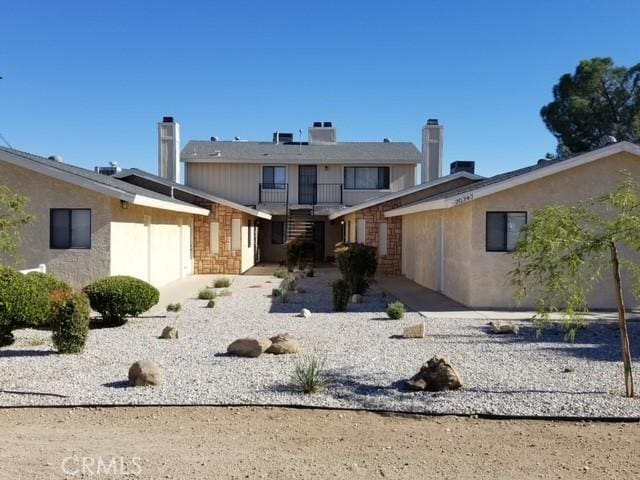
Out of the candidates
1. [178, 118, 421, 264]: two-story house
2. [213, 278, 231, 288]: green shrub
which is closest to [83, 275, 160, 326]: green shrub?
[213, 278, 231, 288]: green shrub

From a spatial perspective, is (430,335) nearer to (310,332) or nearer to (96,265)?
(310,332)

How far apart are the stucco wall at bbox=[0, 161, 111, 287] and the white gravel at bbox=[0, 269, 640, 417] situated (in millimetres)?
2726

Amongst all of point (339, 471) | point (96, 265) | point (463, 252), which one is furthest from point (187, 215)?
point (339, 471)

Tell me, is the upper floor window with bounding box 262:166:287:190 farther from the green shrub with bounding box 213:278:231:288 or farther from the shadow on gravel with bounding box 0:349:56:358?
the shadow on gravel with bounding box 0:349:56:358

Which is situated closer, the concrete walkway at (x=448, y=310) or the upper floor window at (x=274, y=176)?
the concrete walkway at (x=448, y=310)

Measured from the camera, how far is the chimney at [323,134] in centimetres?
3550

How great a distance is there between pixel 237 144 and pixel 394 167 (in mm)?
8800

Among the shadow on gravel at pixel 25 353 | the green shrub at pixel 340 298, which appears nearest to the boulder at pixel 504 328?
the green shrub at pixel 340 298

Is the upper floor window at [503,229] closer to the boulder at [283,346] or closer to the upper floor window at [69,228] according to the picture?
the boulder at [283,346]

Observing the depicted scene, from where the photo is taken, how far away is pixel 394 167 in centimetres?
3184

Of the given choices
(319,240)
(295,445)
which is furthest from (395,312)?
(319,240)

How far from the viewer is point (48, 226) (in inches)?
571

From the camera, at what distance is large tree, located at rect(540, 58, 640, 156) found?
1276 inches

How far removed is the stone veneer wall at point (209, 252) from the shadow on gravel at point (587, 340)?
46.7ft
